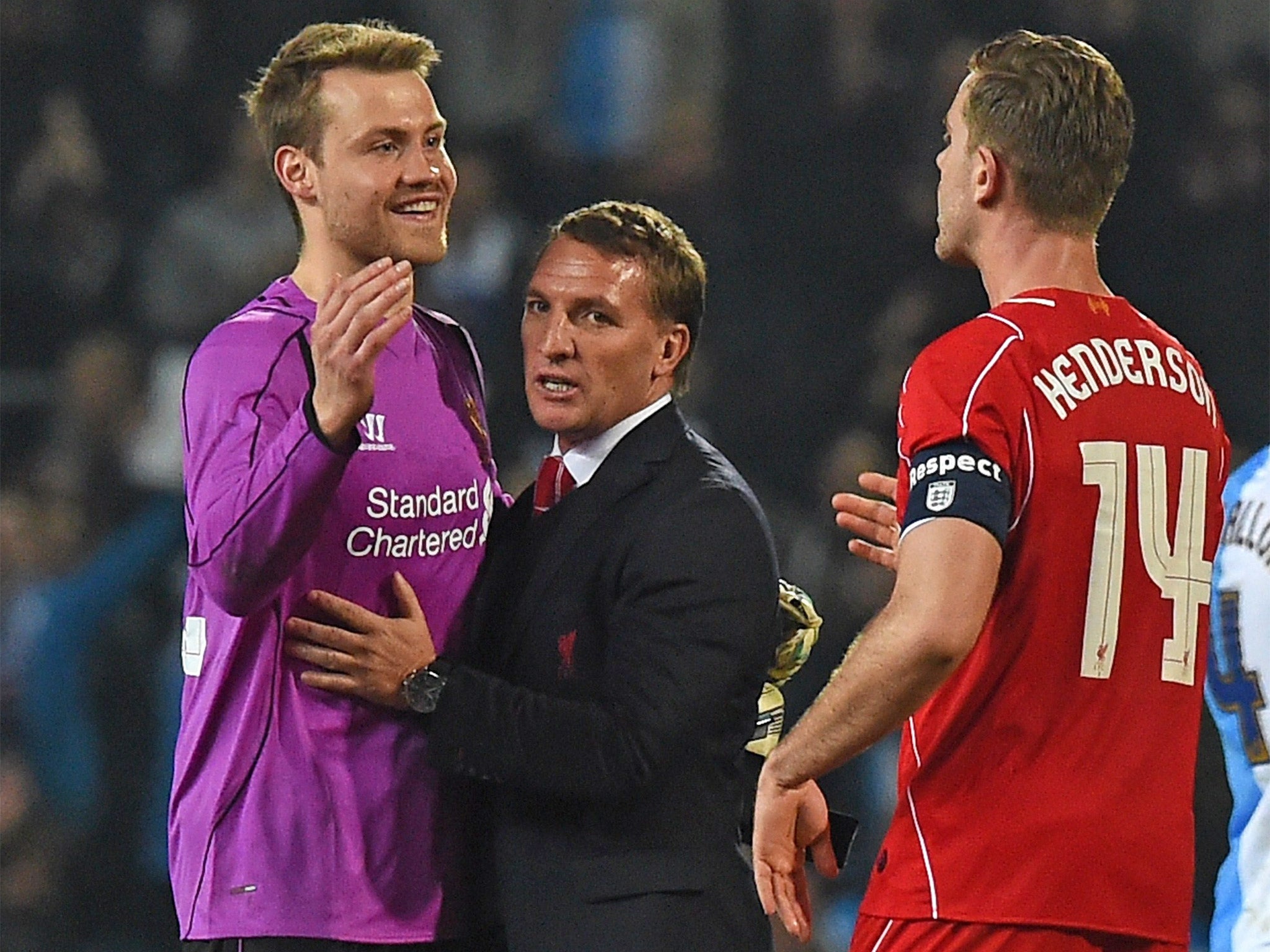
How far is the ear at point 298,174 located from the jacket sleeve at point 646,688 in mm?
779

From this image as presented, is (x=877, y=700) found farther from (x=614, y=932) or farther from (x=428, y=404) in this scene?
(x=428, y=404)

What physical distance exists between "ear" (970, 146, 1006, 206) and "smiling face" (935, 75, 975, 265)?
0.01 meters

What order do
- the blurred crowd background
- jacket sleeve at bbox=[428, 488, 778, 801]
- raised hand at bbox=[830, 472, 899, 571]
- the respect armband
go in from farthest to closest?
the blurred crowd background, raised hand at bbox=[830, 472, 899, 571], jacket sleeve at bbox=[428, 488, 778, 801], the respect armband

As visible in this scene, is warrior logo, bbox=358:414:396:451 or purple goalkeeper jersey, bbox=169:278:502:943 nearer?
purple goalkeeper jersey, bbox=169:278:502:943

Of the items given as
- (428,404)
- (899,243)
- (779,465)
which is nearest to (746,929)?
(428,404)

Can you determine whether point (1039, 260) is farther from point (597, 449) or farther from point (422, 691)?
point (422, 691)

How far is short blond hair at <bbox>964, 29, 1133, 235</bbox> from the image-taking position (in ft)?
9.41

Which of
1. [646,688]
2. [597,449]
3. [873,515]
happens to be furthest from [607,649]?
[873,515]

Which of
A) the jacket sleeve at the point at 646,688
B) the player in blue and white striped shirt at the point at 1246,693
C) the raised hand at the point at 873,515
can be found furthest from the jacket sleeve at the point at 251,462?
the player in blue and white striped shirt at the point at 1246,693

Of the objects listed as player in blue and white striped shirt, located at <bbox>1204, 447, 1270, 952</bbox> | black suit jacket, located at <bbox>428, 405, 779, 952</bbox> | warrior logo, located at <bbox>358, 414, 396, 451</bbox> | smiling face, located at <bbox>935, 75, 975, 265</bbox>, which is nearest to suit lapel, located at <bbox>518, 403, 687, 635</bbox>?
black suit jacket, located at <bbox>428, 405, 779, 952</bbox>

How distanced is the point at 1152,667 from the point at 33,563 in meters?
4.69

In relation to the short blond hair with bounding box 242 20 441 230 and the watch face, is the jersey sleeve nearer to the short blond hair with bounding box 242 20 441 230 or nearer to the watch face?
the watch face

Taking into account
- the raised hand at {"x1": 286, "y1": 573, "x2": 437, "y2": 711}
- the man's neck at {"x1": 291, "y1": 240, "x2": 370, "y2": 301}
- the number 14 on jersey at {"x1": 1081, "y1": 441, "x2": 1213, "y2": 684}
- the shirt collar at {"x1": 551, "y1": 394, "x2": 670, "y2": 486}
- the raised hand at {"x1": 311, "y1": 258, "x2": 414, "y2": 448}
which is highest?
the man's neck at {"x1": 291, "y1": 240, "x2": 370, "y2": 301}

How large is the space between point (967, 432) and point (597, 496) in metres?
0.64
